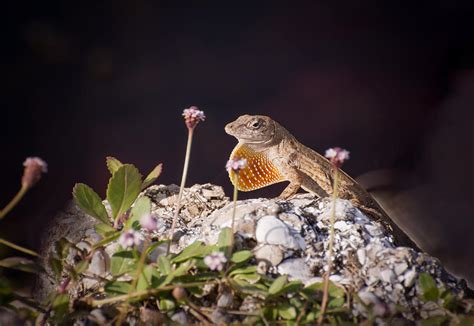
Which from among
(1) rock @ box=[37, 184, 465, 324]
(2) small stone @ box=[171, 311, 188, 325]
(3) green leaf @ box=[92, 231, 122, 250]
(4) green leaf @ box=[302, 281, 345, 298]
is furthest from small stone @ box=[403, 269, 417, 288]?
(3) green leaf @ box=[92, 231, 122, 250]

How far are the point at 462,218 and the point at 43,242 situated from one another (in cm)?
104

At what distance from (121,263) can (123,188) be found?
0.15 meters

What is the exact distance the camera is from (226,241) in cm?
79

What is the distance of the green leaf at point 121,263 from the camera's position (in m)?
0.79

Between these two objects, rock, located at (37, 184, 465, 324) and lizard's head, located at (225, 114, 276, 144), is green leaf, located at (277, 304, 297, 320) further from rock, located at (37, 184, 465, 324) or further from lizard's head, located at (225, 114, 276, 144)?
lizard's head, located at (225, 114, 276, 144)

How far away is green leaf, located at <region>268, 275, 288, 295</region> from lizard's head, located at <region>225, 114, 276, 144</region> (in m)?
0.62

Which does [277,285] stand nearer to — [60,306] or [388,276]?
[388,276]

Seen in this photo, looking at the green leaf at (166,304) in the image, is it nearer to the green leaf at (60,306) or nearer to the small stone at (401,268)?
the green leaf at (60,306)

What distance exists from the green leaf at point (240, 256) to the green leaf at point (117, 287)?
153 millimetres

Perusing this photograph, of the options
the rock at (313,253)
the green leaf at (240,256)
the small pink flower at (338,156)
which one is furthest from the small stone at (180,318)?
the small pink flower at (338,156)

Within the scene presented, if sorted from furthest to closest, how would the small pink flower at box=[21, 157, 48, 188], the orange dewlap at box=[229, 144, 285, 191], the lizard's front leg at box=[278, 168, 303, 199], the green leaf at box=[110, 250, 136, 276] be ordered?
the lizard's front leg at box=[278, 168, 303, 199]
the orange dewlap at box=[229, 144, 285, 191]
the green leaf at box=[110, 250, 136, 276]
the small pink flower at box=[21, 157, 48, 188]

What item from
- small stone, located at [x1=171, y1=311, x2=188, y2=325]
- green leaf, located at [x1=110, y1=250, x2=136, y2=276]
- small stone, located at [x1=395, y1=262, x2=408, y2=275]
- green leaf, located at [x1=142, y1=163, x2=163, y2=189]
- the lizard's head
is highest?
the lizard's head

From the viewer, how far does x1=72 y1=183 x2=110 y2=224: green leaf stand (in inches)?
35.5

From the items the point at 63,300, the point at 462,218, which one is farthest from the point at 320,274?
the point at 462,218
